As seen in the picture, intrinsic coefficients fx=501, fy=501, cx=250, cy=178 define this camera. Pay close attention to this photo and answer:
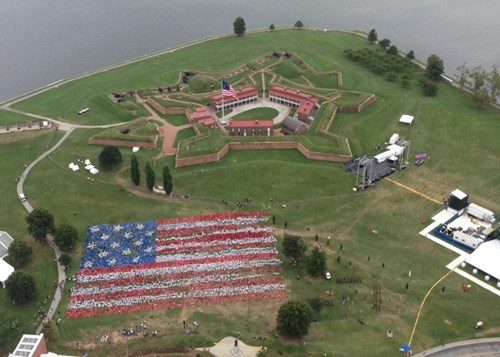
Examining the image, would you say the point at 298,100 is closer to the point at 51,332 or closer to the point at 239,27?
the point at 239,27

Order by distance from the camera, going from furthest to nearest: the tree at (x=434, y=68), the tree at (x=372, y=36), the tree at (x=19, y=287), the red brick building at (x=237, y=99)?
the tree at (x=372, y=36), the tree at (x=434, y=68), the red brick building at (x=237, y=99), the tree at (x=19, y=287)

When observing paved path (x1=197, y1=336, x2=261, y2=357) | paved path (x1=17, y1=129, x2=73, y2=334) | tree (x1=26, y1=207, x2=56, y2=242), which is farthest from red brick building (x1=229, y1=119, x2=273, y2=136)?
paved path (x1=197, y1=336, x2=261, y2=357)

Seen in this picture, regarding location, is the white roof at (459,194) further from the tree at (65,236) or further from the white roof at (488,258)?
the tree at (65,236)

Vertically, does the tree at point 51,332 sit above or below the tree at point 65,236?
below

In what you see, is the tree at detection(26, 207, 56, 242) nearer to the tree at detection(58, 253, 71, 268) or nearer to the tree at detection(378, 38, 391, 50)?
the tree at detection(58, 253, 71, 268)

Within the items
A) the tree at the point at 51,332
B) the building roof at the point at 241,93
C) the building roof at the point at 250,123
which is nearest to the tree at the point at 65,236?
the tree at the point at 51,332
